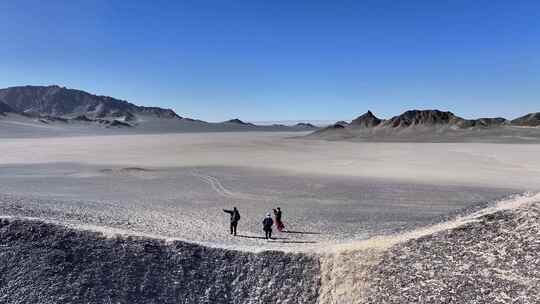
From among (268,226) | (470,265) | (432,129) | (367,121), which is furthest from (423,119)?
(470,265)

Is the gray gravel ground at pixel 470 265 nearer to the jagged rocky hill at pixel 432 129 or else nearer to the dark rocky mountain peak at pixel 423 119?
the jagged rocky hill at pixel 432 129

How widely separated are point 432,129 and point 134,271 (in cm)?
9663

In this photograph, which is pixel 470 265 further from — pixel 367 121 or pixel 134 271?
pixel 367 121

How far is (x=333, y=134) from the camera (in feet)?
347

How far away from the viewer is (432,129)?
9900cm

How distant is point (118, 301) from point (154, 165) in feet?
107

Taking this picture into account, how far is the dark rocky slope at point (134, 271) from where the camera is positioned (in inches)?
416

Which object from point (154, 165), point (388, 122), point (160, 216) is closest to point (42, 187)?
point (160, 216)

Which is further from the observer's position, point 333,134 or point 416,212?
point 333,134

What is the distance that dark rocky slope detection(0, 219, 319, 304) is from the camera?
10570 mm

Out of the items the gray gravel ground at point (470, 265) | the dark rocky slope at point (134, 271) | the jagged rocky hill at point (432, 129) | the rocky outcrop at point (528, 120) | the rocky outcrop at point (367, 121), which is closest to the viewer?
the gray gravel ground at point (470, 265)

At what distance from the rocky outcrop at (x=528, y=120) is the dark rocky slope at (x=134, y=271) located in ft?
314

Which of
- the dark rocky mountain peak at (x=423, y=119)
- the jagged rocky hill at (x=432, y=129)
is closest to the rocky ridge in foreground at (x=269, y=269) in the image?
the jagged rocky hill at (x=432, y=129)

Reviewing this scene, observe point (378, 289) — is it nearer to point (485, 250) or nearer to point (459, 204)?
point (485, 250)
